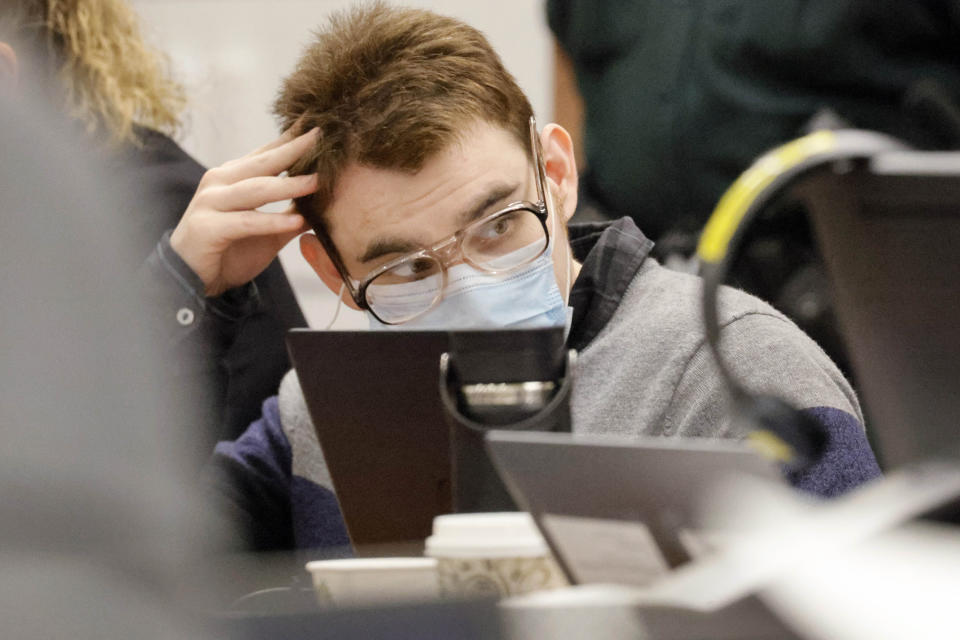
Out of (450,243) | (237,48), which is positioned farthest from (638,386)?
(237,48)

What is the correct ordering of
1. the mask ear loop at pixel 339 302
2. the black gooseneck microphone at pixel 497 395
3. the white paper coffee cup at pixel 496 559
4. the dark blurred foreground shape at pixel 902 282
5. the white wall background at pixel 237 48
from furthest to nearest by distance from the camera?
1. the white wall background at pixel 237 48
2. the mask ear loop at pixel 339 302
3. the black gooseneck microphone at pixel 497 395
4. the white paper coffee cup at pixel 496 559
5. the dark blurred foreground shape at pixel 902 282

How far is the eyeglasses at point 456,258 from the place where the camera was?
118cm

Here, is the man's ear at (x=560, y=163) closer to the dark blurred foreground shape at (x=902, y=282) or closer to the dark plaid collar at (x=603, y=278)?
the dark plaid collar at (x=603, y=278)

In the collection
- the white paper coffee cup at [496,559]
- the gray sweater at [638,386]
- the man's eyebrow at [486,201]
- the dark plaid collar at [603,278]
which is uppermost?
the man's eyebrow at [486,201]

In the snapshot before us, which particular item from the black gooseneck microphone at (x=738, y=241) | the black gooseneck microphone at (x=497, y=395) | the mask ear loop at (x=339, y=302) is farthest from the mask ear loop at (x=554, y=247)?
the black gooseneck microphone at (x=738, y=241)

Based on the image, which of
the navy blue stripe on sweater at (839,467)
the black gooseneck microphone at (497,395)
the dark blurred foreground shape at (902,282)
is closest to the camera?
the dark blurred foreground shape at (902,282)

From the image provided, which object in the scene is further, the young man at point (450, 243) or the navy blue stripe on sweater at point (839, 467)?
the young man at point (450, 243)

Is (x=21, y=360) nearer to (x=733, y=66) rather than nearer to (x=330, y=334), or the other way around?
(x=330, y=334)

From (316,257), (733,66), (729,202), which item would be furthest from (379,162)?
(733,66)

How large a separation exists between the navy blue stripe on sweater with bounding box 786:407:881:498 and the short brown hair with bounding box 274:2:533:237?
18.8 inches

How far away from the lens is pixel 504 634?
44 centimetres

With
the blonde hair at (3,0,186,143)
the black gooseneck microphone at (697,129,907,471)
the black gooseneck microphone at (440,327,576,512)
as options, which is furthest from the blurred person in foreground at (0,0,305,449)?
the black gooseneck microphone at (697,129,907,471)

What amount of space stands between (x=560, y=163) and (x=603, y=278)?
6.9 inches

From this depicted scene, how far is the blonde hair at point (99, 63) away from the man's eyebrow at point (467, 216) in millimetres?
638
